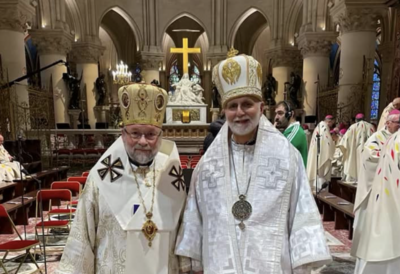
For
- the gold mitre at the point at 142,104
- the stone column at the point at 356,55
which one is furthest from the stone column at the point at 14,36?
the stone column at the point at 356,55

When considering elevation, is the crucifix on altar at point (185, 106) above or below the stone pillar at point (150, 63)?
below

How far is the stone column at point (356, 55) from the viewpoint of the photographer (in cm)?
1141

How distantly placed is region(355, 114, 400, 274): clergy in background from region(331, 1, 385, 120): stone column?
9.62m

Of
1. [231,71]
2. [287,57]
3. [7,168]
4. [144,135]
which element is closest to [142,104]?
[144,135]

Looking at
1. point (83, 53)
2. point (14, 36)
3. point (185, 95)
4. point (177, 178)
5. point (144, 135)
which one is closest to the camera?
point (144, 135)

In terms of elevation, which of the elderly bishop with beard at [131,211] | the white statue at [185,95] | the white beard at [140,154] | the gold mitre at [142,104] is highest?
the white statue at [185,95]

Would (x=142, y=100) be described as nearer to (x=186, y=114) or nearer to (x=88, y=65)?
(x=186, y=114)

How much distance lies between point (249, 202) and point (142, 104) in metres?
0.95

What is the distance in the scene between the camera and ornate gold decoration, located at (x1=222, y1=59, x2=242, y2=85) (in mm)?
1969

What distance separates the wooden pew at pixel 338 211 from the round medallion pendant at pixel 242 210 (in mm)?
3850

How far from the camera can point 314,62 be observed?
53.8ft

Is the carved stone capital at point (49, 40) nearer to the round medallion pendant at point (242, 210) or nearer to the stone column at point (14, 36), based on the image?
the stone column at point (14, 36)

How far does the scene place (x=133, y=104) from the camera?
81.3 inches

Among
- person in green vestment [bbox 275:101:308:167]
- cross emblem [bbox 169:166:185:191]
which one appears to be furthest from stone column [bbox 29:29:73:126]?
cross emblem [bbox 169:166:185:191]
